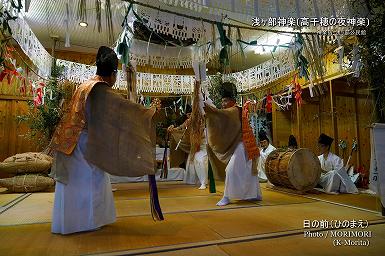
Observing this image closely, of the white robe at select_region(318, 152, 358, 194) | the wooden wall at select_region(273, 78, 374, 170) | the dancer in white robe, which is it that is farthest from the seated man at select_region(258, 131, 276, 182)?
the dancer in white robe

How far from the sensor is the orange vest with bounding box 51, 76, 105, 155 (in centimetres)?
238

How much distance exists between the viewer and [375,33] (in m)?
2.69

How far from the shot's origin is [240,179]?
3645 mm

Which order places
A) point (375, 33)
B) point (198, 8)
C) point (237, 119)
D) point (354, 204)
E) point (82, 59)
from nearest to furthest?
1. point (198, 8)
2. point (375, 33)
3. point (354, 204)
4. point (237, 119)
5. point (82, 59)

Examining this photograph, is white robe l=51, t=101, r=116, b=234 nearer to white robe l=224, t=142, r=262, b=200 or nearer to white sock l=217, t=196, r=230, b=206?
white sock l=217, t=196, r=230, b=206

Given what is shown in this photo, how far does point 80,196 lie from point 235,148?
206 cm

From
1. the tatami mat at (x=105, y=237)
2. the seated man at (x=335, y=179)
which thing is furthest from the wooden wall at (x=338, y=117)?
the tatami mat at (x=105, y=237)

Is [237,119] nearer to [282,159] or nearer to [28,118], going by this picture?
[282,159]

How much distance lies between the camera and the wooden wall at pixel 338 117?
6355mm

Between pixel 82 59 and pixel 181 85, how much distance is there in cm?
328

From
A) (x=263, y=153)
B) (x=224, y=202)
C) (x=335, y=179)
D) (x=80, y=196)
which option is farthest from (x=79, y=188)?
(x=263, y=153)

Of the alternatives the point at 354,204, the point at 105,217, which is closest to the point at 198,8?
the point at 105,217

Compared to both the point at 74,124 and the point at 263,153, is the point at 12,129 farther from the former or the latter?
the point at 263,153

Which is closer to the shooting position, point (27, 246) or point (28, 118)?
point (27, 246)
